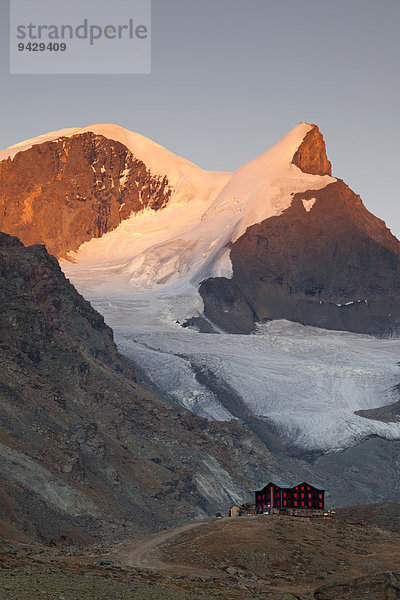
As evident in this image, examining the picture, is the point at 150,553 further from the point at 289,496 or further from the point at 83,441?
the point at 83,441

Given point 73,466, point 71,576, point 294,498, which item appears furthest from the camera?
point 73,466

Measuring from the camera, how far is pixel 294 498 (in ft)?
316

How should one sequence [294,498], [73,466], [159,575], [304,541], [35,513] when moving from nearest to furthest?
[159,575] → [304,541] → [35,513] → [294,498] → [73,466]

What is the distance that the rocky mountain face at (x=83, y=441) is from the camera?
98.7 metres

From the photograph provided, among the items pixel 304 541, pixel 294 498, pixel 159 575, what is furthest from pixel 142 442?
pixel 159 575

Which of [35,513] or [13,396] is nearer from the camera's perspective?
[35,513]

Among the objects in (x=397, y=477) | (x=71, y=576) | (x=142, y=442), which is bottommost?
(x=397, y=477)

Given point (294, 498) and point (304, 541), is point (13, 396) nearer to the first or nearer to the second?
point (294, 498)

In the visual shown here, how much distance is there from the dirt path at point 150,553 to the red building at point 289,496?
63.3 feet

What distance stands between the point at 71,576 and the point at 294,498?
52203 mm

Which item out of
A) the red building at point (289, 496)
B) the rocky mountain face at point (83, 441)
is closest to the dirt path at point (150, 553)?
the rocky mountain face at point (83, 441)

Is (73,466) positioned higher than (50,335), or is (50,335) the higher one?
(50,335)

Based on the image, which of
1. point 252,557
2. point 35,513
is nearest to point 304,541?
point 252,557

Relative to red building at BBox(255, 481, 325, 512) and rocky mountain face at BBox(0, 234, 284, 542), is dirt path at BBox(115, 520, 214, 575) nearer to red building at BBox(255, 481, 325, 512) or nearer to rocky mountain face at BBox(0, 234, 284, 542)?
rocky mountain face at BBox(0, 234, 284, 542)
